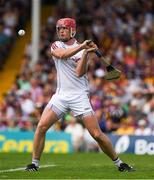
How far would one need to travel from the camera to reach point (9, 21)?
29297mm

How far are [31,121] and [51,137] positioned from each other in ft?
6.34

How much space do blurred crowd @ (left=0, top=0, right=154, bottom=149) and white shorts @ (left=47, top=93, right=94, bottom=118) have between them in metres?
8.84

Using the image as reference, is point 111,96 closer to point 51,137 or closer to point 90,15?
point 51,137

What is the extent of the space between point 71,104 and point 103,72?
484 inches

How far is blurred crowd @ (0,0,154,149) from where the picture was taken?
22.7m

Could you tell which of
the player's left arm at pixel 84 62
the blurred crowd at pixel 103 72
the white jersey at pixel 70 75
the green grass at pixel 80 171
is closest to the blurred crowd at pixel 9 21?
the blurred crowd at pixel 103 72

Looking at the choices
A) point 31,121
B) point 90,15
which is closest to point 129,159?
point 31,121

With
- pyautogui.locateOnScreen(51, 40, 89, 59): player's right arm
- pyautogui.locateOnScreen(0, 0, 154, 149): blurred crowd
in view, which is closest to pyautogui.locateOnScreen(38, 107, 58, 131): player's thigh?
pyautogui.locateOnScreen(51, 40, 89, 59): player's right arm

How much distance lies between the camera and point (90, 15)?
28516 mm

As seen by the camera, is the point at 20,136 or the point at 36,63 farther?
the point at 36,63

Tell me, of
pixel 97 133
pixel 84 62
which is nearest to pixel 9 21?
pixel 84 62

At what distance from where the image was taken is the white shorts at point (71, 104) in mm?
12984

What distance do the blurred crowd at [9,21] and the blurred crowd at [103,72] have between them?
91 centimetres

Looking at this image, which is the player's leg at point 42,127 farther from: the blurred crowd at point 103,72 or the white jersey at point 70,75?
the blurred crowd at point 103,72
